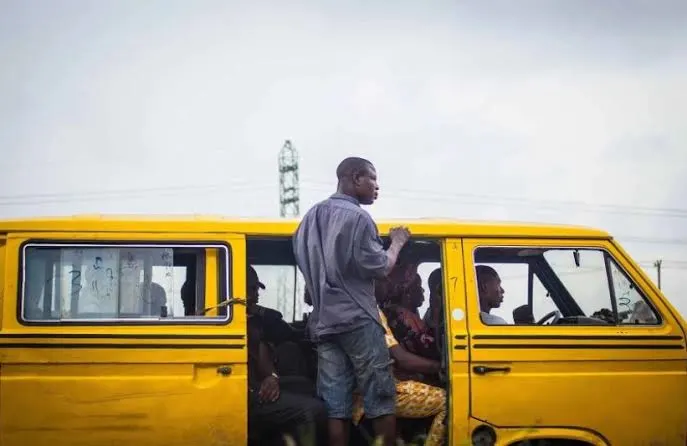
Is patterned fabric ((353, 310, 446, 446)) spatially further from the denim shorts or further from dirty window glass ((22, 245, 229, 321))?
dirty window glass ((22, 245, 229, 321))

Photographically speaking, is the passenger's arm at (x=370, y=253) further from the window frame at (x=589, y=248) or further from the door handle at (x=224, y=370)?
the door handle at (x=224, y=370)

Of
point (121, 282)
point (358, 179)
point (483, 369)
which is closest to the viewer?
point (121, 282)

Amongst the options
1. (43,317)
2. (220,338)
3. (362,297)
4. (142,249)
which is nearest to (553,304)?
(362,297)

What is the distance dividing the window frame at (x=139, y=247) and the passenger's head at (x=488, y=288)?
160 centimetres

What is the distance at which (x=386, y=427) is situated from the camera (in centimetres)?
603

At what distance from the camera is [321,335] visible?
601 centimetres

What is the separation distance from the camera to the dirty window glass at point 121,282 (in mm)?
5934

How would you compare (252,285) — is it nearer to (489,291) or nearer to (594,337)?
(489,291)

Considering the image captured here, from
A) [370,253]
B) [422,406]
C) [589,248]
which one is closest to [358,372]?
[422,406]

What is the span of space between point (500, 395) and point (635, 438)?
0.90 m

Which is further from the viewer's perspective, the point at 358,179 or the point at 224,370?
the point at 358,179

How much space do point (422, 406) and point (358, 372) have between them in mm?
514

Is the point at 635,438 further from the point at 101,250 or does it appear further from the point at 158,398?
the point at 101,250

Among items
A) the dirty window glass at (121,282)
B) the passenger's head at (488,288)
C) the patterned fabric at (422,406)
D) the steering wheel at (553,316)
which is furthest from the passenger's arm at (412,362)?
the dirty window glass at (121,282)
